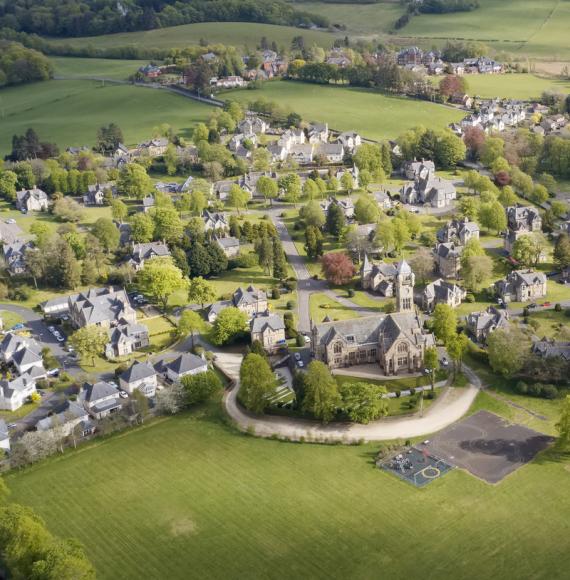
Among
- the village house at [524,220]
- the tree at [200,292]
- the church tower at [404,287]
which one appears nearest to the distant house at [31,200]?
the tree at [200,292]

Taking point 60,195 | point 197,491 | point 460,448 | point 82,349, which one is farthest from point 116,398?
point 60,195

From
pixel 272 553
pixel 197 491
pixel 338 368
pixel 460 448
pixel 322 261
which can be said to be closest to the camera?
pixel 272 553

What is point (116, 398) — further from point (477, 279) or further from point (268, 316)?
point (477, 279)

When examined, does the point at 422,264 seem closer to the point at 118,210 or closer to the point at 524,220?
the point at 524,220

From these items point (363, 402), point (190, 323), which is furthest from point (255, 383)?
point (190, 323)

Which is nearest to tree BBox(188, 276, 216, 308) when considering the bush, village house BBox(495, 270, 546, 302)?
village house BBox(495, 270, 546, 302)

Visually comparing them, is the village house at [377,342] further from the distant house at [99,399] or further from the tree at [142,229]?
the tree at [142,229]
